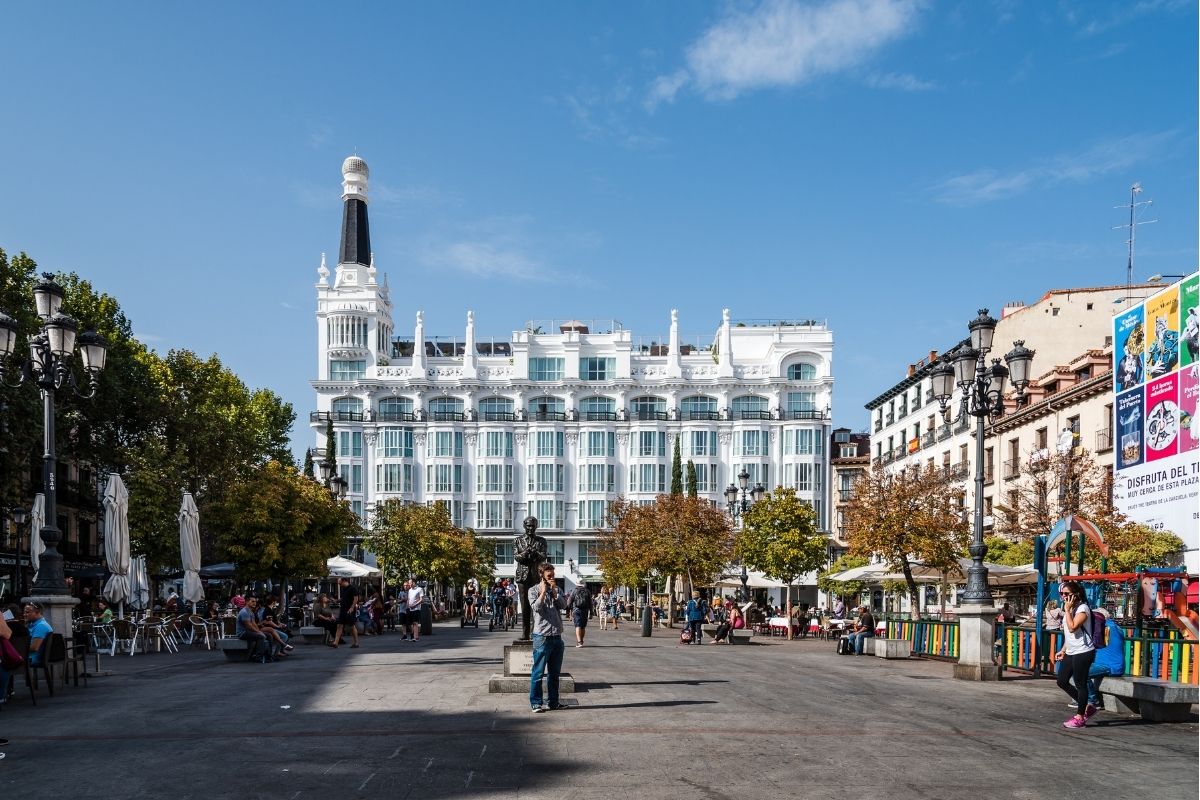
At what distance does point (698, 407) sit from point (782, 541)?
152 feet

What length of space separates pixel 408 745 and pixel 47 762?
120 inches

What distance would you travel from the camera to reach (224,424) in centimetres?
4669

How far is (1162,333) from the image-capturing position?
3475cm

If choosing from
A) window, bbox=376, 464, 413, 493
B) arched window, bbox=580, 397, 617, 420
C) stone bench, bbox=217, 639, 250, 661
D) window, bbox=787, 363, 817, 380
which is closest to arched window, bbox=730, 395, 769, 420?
window, bbox=787, 363, 817, 380

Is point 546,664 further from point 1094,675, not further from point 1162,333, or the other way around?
point 1162,333

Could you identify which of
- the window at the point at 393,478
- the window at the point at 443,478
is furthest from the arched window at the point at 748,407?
the window at the point at 393,478

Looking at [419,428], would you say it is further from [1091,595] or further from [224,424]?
[1091,595]

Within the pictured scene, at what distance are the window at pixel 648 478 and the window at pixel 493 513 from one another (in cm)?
961

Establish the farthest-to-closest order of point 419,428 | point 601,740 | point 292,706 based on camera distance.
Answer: point 419,428, point 292,706, point 601,740

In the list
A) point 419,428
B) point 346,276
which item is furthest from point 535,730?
point 346,276

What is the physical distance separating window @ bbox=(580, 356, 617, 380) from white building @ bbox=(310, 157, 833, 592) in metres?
0.10

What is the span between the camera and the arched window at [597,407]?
3324 inches

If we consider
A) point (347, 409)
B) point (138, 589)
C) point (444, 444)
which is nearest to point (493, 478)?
point (444, 444)

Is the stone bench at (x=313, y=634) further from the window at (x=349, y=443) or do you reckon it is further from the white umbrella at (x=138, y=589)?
the window at (x=349, y=443)
